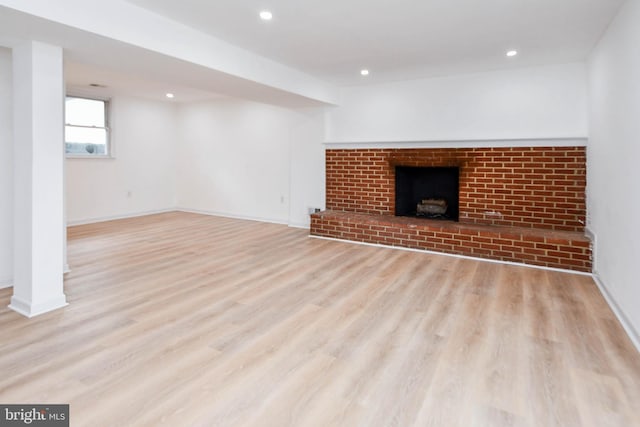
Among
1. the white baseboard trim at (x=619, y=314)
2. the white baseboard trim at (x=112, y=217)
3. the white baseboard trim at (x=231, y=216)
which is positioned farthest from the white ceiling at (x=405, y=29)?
the white baseboard trim at (x=112, y=217)

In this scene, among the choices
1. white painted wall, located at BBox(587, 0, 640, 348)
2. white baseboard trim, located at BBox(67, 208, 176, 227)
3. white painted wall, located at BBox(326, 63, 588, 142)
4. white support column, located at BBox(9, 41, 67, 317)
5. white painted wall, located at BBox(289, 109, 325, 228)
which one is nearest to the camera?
white painted wall, located at BBox(587, 0, 640, 348)

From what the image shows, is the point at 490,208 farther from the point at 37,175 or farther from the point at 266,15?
the point at 37,175

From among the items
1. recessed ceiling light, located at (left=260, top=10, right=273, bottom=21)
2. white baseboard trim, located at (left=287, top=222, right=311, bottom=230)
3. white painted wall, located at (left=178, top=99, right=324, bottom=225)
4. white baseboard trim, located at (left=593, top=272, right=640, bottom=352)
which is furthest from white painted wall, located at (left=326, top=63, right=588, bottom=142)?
recessed ceiling light, located at (left=260, top=10, right=273, bottom=21)

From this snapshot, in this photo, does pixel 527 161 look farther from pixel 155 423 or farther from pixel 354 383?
pixel 155 423

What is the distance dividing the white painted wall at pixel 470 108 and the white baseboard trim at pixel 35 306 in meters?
4.15

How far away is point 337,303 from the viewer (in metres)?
3.00

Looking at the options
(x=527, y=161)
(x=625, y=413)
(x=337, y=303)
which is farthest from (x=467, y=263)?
(x=625, y=413)

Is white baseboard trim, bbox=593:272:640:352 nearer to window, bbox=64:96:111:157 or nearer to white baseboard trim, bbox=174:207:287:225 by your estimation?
white baseboard trim, bbox=174:207:287:225

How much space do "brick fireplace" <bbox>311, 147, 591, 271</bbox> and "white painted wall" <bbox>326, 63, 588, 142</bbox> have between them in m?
0.23

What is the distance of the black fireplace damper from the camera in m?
5.38

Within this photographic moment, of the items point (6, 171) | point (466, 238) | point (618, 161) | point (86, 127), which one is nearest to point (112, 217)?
point (86, 127)

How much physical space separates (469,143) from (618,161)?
214 centimetres

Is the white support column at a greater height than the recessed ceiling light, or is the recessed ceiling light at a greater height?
the recessed ceiling light

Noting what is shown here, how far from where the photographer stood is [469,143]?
4906 millimetres
